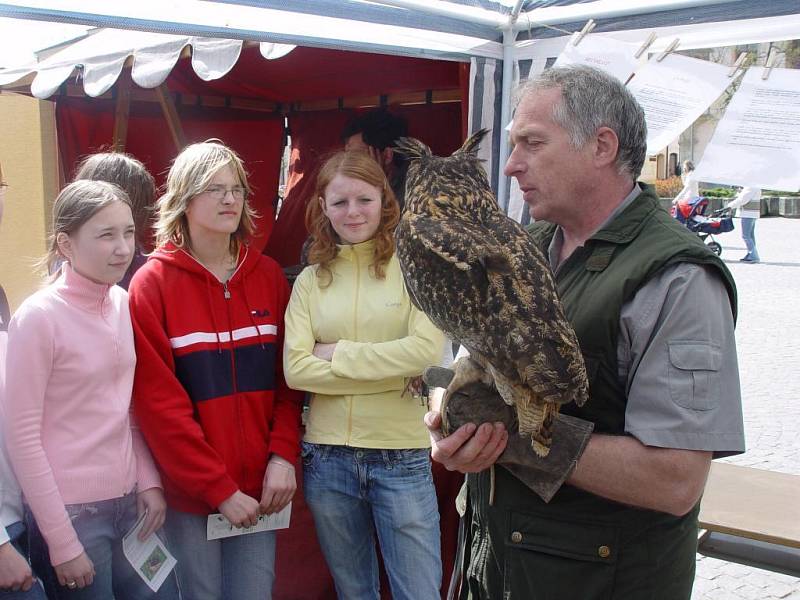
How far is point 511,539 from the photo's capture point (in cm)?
189

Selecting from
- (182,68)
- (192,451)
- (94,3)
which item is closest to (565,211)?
(192,451)

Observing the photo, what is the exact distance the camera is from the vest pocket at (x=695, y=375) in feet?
5.16

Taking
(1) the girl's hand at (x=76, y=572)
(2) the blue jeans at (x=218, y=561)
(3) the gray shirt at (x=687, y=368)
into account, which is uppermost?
(3) the gray shirt at (x=687, y=368)

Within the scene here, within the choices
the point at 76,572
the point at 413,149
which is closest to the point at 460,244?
the point at 413,149

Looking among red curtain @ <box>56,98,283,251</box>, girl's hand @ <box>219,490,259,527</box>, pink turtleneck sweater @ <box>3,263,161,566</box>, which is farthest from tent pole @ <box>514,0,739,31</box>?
red curtain @ <box>56,98,283,251</box>

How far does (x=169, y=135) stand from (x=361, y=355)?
4899mm

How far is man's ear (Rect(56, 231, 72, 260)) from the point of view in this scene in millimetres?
2555

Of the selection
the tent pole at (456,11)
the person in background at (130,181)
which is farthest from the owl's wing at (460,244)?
the tent pole at (456,11)

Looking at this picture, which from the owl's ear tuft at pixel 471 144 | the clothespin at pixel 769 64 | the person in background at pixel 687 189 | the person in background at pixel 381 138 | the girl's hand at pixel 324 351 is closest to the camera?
the owl's ear tuft at pixel 471 144

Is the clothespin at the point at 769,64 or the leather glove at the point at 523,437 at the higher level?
the clothespin at the point at 769,64

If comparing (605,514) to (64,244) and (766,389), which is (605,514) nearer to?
(64,244)

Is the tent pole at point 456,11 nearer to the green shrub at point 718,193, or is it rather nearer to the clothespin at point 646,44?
the clothespin at point 646,44

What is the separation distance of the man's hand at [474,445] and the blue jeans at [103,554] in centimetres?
139

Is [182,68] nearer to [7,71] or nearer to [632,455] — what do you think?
[7,71]
